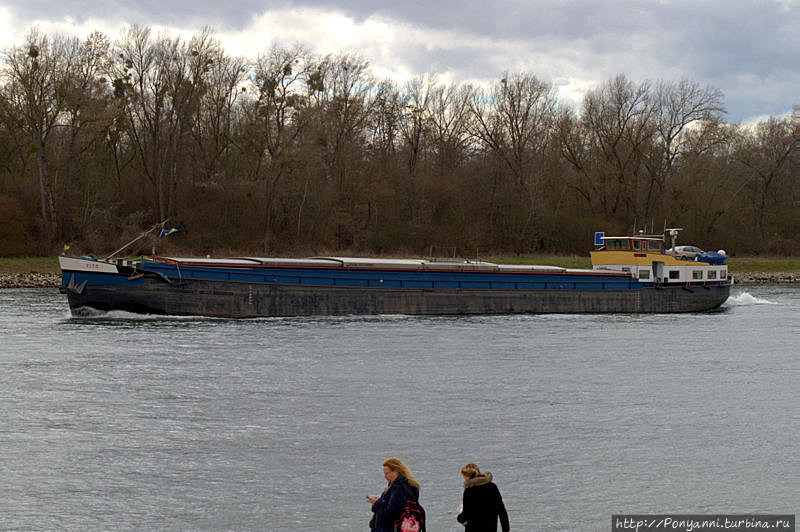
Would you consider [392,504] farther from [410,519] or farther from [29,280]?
[29,280]

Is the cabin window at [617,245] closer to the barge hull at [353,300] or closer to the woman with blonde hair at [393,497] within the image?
the barge hull at [353,300]

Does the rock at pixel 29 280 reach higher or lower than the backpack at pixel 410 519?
higher

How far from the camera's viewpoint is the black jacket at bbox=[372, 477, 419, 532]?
8.83 meters

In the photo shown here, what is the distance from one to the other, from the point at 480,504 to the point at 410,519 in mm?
1059

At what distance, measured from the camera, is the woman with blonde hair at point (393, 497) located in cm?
884

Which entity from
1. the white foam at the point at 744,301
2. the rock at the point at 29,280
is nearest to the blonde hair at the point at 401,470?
the white foam at the point at 744,301

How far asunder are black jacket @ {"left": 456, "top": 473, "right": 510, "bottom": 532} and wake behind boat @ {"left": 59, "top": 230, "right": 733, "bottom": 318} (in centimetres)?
2906

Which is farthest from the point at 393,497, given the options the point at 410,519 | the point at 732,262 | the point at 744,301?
the point at 732,262

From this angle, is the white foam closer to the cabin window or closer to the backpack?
the cabin window

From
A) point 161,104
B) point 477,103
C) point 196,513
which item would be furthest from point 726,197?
point 196,513

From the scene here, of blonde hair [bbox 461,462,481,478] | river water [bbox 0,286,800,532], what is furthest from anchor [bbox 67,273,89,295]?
blonde hair [bbox 461,462,481,478]

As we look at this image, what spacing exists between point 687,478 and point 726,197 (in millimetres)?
76429

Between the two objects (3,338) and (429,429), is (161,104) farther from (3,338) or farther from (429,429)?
(429,429)

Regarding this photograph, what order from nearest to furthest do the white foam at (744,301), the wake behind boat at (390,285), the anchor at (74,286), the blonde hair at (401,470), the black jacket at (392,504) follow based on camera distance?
the black jacket at (392,504)
the blonde hair at (401,470)
the anchor at (74,286)
the wake behind boat at (390,285)
the white foam at (744,301)
